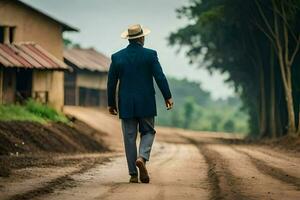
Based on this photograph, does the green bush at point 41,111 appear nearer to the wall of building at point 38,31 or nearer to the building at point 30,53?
the building at point 30,53

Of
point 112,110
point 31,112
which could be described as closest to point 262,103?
point 31,112

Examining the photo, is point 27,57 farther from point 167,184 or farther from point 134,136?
point 167,184

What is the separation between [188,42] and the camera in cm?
4556

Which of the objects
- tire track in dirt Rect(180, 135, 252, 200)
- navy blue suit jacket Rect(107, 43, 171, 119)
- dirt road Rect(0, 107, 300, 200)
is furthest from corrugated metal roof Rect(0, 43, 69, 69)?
navy blue suit jacket Rect(107, 43, 171, 119)

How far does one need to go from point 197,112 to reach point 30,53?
77.8 meters

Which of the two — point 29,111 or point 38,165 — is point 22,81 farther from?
point 38,165

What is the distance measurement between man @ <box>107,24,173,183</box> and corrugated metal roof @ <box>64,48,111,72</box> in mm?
44316

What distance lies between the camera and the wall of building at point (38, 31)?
37.8 metres

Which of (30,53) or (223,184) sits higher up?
(30,53)

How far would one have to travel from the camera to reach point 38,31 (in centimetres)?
3919

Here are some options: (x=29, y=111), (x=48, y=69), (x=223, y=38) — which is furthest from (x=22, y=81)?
(x=223, y=38)

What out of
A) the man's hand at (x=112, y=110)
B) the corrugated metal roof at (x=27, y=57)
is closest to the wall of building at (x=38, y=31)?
the corrugated metal roof at (x=27, y=57)

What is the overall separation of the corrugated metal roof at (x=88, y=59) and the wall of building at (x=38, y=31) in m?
14.8

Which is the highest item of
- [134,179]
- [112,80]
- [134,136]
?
[112,80]
